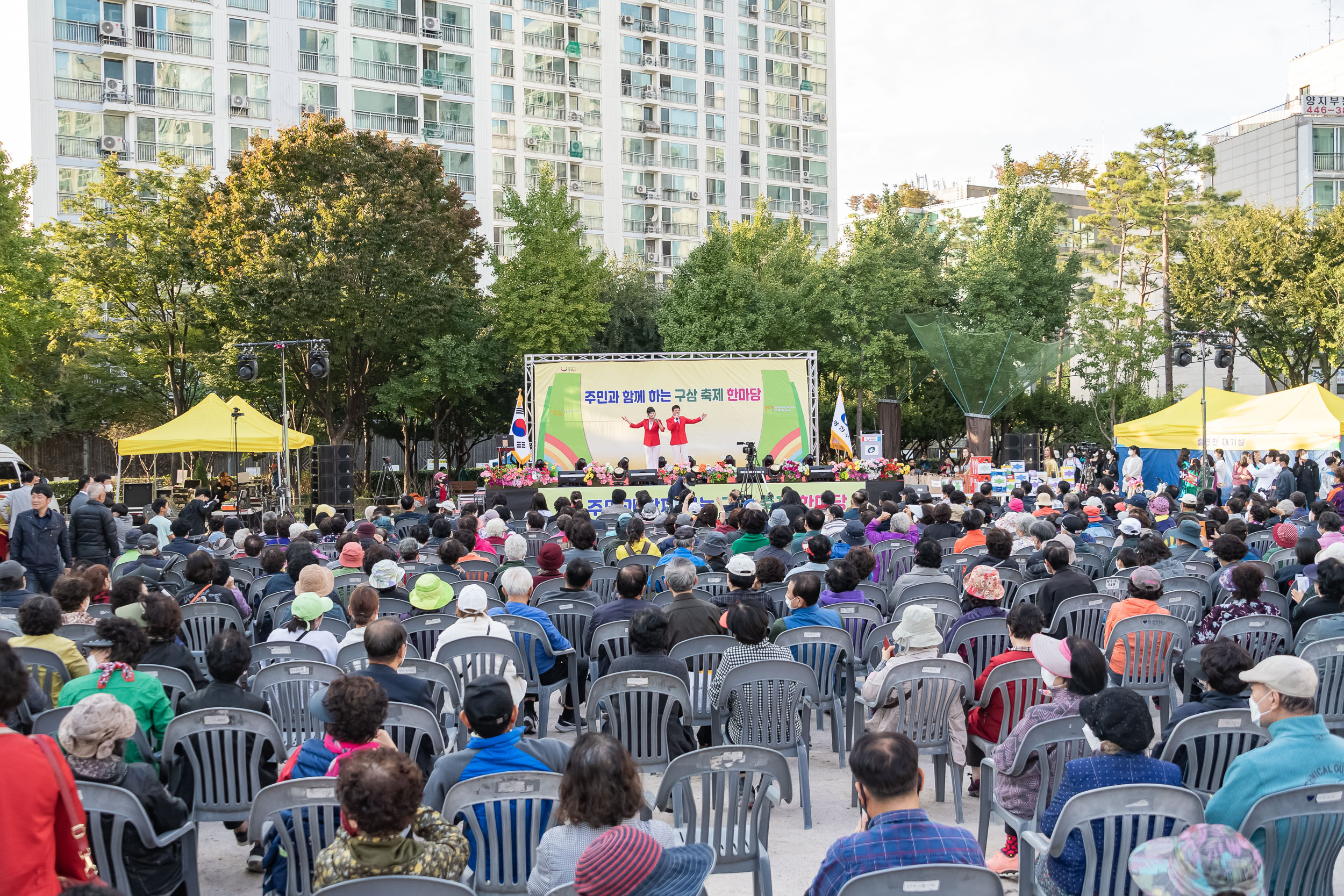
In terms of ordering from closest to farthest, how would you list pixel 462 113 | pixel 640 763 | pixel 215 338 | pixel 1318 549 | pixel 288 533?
1. pixel 640 763
2. pixel 1318 549
3. pixel 288 533
4. pixel 215 338
5. pixel 462 113

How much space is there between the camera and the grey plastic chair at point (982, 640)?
552 centimetres

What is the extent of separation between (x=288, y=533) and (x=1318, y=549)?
8.89 metres

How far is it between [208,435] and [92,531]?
→ 719cm

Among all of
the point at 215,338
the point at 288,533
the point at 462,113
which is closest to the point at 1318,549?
the point at 288,533

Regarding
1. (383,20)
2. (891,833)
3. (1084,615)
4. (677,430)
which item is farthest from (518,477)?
(383,20)

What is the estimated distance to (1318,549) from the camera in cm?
671

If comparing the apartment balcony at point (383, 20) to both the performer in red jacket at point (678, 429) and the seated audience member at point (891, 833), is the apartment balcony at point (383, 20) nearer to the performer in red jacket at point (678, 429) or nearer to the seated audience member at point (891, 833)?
the performer in red jacket at point (678, 429)

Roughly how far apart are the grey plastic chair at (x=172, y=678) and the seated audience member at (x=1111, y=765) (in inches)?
143

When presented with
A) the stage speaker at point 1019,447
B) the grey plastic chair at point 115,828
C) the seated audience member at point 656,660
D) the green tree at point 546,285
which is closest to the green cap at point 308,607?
the seated audience member at point 656,660

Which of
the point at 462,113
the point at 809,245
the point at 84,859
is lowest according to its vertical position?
the point at 84,859

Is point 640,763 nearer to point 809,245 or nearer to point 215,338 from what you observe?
point 215,338

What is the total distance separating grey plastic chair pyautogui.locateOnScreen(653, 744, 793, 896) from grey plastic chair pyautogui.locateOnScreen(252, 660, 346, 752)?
1.97 metres

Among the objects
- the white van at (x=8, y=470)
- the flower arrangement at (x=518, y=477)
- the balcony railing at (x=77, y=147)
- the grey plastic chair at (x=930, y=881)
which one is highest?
the balcony railing at (x=77, y=147)

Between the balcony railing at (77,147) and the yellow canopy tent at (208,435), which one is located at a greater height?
the balcony railing at (77,147)
